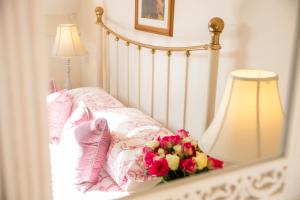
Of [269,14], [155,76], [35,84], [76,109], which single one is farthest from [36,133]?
[155,76]

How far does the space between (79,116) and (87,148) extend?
Answer: 164mm

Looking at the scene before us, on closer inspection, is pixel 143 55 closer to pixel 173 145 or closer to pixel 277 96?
pixel 173 145

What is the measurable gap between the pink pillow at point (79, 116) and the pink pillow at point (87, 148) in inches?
2.2

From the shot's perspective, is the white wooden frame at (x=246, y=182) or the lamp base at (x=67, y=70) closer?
the white wooden frame at (x=246, y=182)

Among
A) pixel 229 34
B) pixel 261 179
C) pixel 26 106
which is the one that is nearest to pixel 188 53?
pixel 229 34

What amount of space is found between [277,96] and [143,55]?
32.4 inches

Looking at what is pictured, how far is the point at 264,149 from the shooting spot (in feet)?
3.12

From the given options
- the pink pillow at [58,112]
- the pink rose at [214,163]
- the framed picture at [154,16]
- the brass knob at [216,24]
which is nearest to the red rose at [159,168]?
the pink rose at [214,163]

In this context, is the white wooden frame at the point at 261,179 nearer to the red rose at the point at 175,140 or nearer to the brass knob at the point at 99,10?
the red rose at the point at 175,140

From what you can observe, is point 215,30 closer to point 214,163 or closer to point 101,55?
point 214,163

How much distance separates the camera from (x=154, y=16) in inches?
62.7

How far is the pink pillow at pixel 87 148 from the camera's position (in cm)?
123

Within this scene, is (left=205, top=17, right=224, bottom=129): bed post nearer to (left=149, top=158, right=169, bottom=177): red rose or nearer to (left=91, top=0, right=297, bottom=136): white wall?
(left=91, top=0, right=297, bottom=136): white wall

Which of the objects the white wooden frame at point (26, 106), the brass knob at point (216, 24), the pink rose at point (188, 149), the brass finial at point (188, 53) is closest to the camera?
the white wooden frame at point (26, 106)
